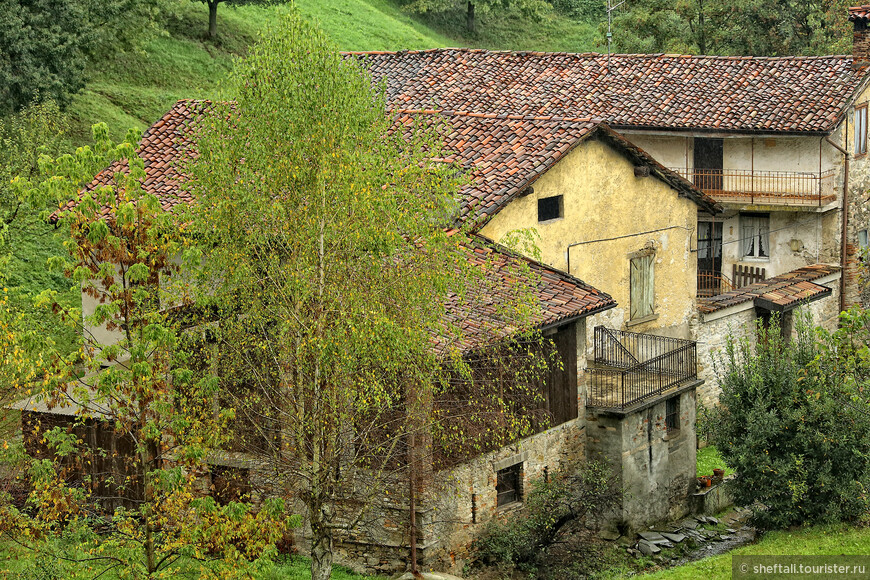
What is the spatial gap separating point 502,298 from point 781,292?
44.7 ft

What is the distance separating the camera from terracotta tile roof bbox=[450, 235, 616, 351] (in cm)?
1652

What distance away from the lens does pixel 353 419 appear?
14750mm

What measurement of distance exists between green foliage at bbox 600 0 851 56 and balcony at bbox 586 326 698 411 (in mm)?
18849

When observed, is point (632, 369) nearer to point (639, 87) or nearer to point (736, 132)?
point (736, 132)

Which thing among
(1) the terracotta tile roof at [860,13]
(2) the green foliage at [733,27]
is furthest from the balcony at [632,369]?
(2) the green foliage at [733,27]

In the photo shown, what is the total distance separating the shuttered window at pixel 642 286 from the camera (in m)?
24.7

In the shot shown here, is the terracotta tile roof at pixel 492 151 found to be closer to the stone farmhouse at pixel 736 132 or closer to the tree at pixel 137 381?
the stone farmhouse at pixel 736 132

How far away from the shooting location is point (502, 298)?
686 inches

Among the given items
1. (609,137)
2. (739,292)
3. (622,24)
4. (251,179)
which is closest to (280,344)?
(251,179)

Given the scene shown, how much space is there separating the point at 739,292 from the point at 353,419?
16.3 meters

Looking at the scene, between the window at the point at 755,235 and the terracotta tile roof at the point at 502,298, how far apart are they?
13.6m

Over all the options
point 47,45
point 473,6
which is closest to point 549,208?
point 47,45

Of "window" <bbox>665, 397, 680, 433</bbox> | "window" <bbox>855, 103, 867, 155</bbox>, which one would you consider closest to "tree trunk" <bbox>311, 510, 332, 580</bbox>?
"window" <bbox>665, 397, 680, 433</bbox>

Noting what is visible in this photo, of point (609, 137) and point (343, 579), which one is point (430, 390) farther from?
point (609, 137)
